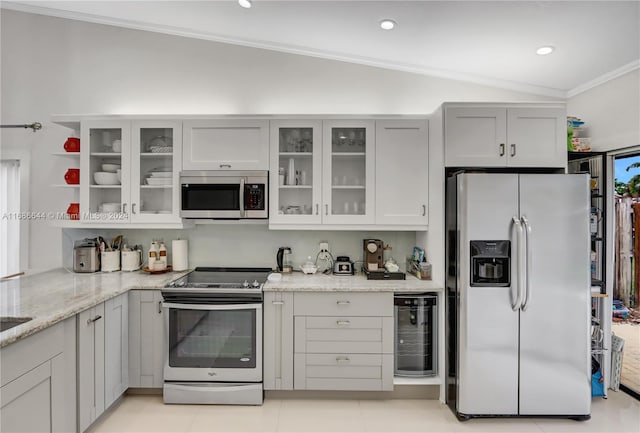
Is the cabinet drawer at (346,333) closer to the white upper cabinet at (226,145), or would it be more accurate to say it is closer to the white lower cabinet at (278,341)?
the white lower cabinet at (278,341)

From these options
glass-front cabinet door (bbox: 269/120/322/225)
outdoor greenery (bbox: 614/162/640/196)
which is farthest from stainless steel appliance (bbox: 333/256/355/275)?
outdoor greenery (bbox: 614/162/640/196)

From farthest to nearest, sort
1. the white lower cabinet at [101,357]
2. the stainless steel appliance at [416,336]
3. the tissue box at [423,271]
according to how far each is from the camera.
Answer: the tissue box at [423,271]
the stainless steel appliance at [416,336]
the white lower cabinet at [101,357]

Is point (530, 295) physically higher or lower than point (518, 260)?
lower

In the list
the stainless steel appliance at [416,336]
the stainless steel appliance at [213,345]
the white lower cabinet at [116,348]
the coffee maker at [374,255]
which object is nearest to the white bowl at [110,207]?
the white lower cabinet at [116,348]

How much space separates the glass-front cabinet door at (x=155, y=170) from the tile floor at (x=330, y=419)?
145 cm

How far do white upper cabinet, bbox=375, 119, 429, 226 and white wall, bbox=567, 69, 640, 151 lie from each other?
143 cm

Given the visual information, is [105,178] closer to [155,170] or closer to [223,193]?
[155,170]

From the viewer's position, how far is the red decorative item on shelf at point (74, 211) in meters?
2.97

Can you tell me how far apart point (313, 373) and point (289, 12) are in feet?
8.81

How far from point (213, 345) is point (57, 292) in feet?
3.55

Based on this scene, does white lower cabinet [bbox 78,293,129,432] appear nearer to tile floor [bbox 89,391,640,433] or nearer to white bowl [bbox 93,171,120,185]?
tile floor [bbox 89,391,640,433]

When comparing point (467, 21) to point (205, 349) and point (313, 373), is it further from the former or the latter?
point (205, 349)

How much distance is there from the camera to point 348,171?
294 cm

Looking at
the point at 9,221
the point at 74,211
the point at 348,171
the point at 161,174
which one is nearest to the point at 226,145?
the point at 161,174
